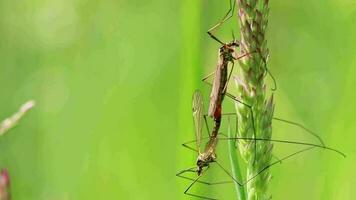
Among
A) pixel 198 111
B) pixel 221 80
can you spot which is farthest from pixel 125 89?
pixel 221 80

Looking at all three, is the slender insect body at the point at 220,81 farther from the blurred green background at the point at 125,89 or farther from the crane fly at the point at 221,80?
the blurred green background at the point at 125,89

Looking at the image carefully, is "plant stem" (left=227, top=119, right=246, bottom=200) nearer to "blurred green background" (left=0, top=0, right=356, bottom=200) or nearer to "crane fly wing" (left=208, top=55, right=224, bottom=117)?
"crane fly wing" (left=208, top=55, right=224, bottom=117)

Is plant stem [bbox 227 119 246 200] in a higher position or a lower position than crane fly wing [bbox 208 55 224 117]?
lower

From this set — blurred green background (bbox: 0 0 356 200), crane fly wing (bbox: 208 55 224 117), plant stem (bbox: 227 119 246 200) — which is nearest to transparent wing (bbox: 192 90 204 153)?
crane fly wing (bbox: 208 55 224 117)

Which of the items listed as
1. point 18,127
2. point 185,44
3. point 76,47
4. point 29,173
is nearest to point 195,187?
point 185,44

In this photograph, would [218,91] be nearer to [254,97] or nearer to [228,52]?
[228,52]

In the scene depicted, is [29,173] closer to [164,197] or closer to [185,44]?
[164,197]
